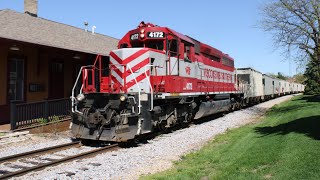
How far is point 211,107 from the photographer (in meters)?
18.0

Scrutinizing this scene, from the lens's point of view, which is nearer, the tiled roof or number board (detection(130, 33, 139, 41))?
number board (detection(130, 33, 139, 41))

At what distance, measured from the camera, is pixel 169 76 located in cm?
1255

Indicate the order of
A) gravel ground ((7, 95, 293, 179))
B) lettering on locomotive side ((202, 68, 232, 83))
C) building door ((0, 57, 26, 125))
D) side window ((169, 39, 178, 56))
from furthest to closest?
1. lettering on locomotive side ((202, 68, 232, 83))
2. building door ((0, 57, 26, 125))
3. side window ((169, 39, 178, 56))
4. gravel ground ((7, 95, 293, 179))

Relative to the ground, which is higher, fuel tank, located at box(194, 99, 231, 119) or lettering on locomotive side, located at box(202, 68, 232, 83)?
lettering on locomotive side, located at box(202, 68, 232, 83)

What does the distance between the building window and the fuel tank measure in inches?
333

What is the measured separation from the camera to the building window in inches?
600

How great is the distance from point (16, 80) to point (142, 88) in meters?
7.03

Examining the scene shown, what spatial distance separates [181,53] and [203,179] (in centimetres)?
777

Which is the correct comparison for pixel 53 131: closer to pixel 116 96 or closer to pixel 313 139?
pixel 116 96

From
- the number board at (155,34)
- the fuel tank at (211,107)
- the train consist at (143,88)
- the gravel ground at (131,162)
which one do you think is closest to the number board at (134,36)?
the train consist at (143,88)

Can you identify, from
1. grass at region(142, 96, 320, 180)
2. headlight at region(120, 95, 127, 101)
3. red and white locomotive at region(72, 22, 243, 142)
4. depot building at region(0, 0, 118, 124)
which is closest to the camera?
grass at region(142, 96, 320, 180)

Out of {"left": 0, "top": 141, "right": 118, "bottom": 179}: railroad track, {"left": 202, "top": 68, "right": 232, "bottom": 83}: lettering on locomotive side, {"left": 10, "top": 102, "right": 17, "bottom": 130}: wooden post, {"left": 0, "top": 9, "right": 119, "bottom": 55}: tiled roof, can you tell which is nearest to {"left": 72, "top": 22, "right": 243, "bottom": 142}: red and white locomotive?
{"left": 202, "top": 68, "right": 232, "bottom": 83}: lettering on locomotive side

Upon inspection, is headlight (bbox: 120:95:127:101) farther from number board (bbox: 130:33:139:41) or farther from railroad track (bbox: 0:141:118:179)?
number board (bbox: 130:33:139:41)

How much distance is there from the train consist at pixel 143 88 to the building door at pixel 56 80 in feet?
15.6
